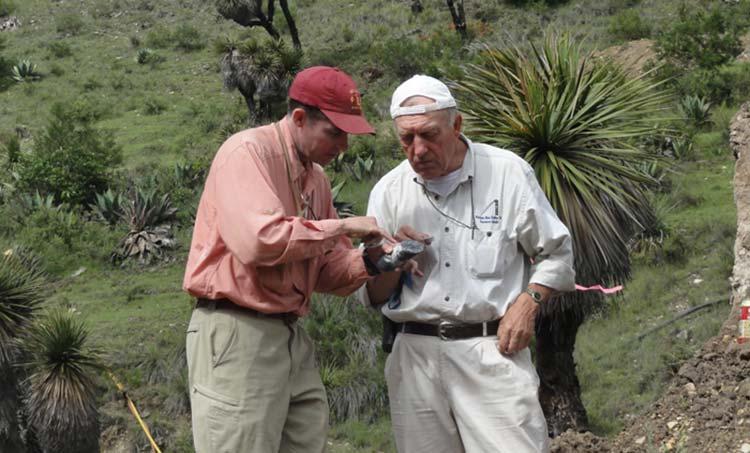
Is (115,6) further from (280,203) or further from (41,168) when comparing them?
(280,203)

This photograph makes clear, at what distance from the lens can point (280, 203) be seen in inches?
150


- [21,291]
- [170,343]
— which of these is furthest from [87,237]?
[21,291]

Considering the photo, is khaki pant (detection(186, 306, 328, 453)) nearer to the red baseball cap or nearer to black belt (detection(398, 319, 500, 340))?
black belt (detection(398, 319, 500, 340))

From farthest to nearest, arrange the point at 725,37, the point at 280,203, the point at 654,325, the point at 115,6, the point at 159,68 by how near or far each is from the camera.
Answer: the point at 115,6 < the point at 159,68 < the point at 725,37 < the point at 654,325 < the point at 280,203

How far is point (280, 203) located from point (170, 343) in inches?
451

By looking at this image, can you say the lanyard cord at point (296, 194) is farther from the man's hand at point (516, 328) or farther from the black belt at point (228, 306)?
the man's hand at point (516, 328)

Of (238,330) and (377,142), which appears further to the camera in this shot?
(377,142)

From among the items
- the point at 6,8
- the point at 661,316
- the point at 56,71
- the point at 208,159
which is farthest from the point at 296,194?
the point at 6,8

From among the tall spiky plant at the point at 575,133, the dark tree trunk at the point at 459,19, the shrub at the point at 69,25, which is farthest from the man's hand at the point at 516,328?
the shrub at the point at 69,25

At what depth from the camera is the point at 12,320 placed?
11125mm

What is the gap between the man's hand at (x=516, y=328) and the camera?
4129 millimetres

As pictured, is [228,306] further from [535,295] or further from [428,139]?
[535,295]

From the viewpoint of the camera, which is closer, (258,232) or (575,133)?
(258,232)

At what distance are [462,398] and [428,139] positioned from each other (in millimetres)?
958
